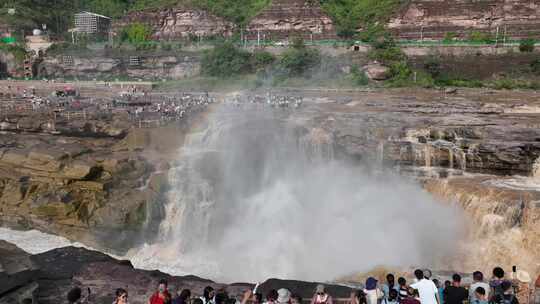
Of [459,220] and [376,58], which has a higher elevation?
[376,58]

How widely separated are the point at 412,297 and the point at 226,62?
4310 centimetres

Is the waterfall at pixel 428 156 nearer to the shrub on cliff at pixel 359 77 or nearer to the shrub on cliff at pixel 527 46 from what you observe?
the shrub on cliff at pixel 359 77

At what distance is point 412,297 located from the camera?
6.32 m

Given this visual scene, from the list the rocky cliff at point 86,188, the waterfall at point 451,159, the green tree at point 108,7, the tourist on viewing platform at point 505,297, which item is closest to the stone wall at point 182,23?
the green tree at point 108,7

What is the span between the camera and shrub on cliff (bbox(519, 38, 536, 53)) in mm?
43794

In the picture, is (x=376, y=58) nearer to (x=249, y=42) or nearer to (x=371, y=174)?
(x=249, y=42)

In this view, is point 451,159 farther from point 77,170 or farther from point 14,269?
point 14,269

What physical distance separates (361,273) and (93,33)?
59460mm

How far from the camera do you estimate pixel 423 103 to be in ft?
103

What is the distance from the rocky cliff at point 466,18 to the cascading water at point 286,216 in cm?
3494

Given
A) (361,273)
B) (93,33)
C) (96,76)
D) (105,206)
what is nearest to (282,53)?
(96,76)

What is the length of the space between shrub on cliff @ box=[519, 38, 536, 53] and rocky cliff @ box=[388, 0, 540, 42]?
10.5 feet

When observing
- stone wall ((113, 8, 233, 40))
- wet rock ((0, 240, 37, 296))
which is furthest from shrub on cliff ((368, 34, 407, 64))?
wet rock ((0, 240, 37, 296))

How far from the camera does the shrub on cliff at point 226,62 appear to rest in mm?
47719
